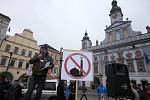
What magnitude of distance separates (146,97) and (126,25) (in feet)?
90.1

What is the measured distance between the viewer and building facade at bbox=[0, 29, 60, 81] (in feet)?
80.1

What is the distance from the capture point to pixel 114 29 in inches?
1314

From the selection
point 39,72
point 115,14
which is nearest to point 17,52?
point 39,72

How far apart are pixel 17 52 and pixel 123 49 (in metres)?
24.4

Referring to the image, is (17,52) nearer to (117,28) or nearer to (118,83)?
(117,28)

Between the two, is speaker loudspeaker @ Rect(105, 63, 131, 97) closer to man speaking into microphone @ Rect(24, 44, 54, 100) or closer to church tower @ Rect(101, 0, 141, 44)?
man speaking into microphone @ Rect(24, 44, 54, 100)

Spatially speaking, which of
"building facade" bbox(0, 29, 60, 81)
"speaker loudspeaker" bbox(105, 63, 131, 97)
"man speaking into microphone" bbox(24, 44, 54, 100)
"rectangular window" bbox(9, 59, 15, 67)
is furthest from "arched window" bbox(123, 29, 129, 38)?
"man speaking into microphone" bbox(24, 44, 54, 100)

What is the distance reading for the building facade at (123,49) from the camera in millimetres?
26766

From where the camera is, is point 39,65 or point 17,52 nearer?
point 39,65

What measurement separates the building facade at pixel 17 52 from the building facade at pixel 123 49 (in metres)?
14.7

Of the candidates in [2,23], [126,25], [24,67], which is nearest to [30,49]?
[24,67]

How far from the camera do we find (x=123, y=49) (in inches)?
1177

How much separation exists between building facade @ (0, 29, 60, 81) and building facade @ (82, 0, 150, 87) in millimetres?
14651

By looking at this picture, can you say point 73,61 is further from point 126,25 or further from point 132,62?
point 126,25
